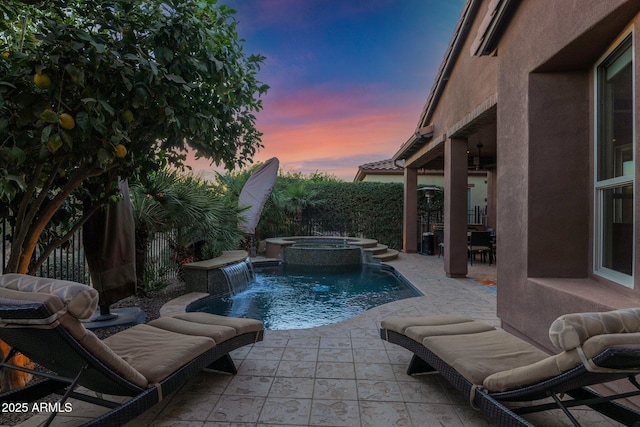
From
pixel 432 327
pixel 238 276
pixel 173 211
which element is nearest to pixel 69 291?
pixel 432 327

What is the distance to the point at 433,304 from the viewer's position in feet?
21.2

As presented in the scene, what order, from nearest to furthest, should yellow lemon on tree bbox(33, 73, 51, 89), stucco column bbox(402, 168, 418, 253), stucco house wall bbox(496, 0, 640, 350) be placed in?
yellow lemon on tree bbox(33, 73, 51, 89) < stucco house wall bbox(496, 0, 640, 350) < stucco column bbox(402, 168, 418, 253)

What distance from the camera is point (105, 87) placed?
275cm

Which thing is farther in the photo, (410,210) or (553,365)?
(410,210)

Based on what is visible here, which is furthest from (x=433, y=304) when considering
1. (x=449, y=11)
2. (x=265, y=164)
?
(x=449, y=11)

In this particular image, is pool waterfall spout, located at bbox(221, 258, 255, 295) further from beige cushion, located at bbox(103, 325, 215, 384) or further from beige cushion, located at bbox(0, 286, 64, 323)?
beige cushion, located at bbox(0, 286, 64, 323)

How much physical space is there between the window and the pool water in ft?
13.8

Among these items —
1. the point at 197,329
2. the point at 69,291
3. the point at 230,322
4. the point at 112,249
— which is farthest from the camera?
the point at 112,249

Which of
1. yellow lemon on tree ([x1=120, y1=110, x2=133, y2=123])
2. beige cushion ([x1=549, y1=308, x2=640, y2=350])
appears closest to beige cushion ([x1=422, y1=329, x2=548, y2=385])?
beige cushion ([x1=549, y1=308, x2=640, y2=350])

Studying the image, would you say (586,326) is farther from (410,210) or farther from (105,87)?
(410,210)

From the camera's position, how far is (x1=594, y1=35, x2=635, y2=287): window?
3338 mm

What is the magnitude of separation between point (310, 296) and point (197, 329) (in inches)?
202

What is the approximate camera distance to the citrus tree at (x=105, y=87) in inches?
92.0

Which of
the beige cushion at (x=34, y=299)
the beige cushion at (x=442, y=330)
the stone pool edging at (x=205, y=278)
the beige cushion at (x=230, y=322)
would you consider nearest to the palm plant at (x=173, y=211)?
the stone pool edging at (x=205, y=278)
